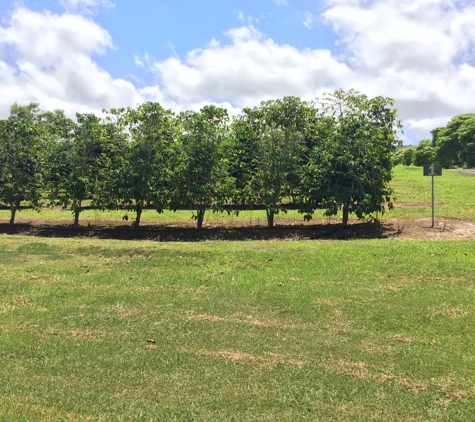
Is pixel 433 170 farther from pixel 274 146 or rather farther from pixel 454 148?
pixel 454 148

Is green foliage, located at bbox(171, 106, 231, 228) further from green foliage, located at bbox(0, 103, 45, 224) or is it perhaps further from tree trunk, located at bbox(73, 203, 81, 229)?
green foliage, located at bbox(0, 103, 45, 224)

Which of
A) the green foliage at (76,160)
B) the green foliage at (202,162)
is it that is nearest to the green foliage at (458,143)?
the green foliage at (202,162)

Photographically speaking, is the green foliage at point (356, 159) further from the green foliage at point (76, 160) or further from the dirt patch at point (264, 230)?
the green foliage at point (76, 160)

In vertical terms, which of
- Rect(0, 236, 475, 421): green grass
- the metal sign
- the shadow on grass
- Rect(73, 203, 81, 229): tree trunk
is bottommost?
Rect(0, 236, 475, 421): green grass

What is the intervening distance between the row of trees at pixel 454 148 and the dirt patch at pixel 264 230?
1914 inches

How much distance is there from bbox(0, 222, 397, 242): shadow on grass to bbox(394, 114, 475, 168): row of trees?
49.2 metres

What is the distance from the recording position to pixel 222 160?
1638 cm

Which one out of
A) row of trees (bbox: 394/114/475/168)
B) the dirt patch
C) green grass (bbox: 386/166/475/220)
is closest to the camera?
the dirt patch

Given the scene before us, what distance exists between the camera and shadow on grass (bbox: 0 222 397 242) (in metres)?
14.8

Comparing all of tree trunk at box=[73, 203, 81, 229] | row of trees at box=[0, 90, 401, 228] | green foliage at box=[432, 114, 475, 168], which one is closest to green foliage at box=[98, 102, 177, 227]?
row of trees at box=[0, 90, 401, 228]

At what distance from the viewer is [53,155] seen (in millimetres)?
17969

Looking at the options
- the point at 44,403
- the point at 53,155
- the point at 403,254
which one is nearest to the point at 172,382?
the point at 44,403

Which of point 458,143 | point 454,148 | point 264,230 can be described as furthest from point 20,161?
point 454,148

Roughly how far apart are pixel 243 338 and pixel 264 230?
1086cm
